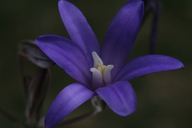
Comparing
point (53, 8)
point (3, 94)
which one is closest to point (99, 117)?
point (3, 94)

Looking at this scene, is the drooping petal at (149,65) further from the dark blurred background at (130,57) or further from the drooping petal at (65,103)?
the dark blurred background at (130,57)

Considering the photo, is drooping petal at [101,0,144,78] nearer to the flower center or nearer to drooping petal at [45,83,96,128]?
the flower center

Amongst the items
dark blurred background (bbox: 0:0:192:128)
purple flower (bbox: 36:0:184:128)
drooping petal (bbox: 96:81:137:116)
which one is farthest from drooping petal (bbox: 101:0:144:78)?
dark blurred background (bbox: 0:0:192:128)

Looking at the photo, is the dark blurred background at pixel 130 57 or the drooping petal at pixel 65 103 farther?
the dark blurred background at pixel 130 57

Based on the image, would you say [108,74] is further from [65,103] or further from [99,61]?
[65,103]

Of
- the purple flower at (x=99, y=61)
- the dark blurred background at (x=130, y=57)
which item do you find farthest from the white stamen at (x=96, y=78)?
the dark blurred background at (x=130, y=57)

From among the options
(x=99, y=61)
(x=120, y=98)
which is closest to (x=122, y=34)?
(x=99, y=61)

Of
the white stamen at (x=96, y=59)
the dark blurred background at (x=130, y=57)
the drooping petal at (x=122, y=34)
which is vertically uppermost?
the drooping petal at (x=122, y=34)
